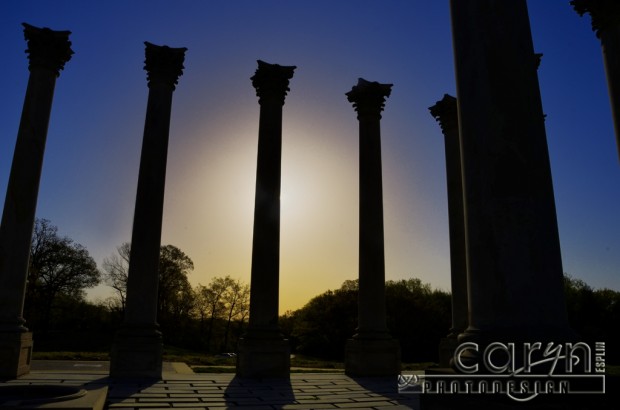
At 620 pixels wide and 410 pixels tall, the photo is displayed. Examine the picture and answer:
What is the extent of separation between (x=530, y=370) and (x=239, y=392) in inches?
1557

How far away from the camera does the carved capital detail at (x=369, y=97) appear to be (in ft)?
296

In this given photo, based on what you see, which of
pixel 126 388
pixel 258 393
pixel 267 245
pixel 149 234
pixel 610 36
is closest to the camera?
pixel 258 393

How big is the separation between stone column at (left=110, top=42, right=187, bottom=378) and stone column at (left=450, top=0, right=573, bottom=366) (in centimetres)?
5436

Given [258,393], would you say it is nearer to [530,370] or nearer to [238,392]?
[238,392]

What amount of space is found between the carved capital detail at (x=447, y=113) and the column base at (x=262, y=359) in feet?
179

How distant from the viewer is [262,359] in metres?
70.8

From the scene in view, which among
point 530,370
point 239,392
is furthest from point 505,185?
point 239,392

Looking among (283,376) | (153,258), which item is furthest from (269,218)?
(283,376)

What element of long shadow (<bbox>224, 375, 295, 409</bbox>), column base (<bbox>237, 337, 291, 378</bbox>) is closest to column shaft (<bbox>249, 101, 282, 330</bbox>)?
column base (<bbox>237, 337, 291, 378</bbox>)

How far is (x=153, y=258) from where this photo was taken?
73.0 meters

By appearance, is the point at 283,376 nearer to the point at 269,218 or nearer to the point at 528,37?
the point at 269,218

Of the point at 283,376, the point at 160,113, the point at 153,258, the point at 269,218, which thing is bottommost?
the point at 283,376

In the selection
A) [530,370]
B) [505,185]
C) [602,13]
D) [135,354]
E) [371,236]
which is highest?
[602,13]

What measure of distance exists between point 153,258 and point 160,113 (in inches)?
961
